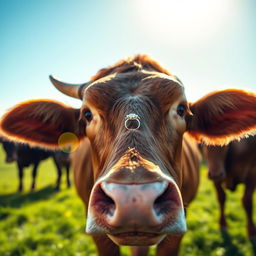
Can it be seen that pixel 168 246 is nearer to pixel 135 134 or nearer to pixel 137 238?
pixel 137 238

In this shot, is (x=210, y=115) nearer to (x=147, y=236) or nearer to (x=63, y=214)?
(x=147, y=236)

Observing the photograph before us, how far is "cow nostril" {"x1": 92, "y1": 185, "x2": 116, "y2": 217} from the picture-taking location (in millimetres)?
1454

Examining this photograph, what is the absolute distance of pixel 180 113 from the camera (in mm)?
2338

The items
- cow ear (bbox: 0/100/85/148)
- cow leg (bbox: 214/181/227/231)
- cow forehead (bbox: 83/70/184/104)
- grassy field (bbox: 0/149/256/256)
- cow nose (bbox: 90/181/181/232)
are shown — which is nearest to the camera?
cow nose (bbox: 90/181/181/232)

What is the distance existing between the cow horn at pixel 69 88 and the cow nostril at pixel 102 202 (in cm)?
186

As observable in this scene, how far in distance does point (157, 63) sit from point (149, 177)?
1.83 metres

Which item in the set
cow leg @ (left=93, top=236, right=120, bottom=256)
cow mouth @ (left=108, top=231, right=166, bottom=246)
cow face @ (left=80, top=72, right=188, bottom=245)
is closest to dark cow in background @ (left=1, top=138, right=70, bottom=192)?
cow leg @ (left=93, top=236, right=120, bottom=256)

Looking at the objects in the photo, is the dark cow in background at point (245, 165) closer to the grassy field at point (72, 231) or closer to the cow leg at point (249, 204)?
the cow leg at point (249, 204)

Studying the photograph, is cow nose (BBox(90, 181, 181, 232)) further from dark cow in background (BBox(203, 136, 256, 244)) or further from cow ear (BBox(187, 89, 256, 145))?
dark cow in background (BBox(203, 136, 256, 244))

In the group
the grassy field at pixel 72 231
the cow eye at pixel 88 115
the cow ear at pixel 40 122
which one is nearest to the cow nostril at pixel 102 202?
the cow eye at pixel 88 115

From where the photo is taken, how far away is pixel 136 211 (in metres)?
1.36

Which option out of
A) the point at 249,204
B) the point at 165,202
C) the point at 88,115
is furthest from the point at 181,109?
the point at 249,204

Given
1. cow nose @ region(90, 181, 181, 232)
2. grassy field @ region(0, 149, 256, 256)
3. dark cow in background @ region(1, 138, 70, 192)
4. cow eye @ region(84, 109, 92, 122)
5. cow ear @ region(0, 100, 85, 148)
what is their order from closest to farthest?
cow nose @ region(90, 181, 181, 232)
cow eye @ region(84, 109, 92, 122)
cow ear @ region(0, 100, 85, 148)
grassy field @ region(0, 149, 256, 256)
dark cow in background @ region(1, 138, 70, 192)

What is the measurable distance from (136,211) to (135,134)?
0.57 metres
